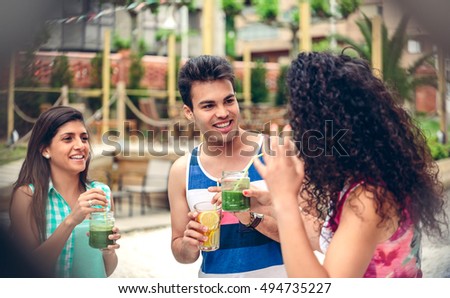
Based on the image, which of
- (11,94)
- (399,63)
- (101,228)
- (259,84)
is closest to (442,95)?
(399,63)

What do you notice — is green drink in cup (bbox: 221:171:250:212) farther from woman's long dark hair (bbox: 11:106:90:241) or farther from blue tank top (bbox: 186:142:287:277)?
woman's long dark hair (bbox: 11:106:90:241)

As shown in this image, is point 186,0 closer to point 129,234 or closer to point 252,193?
point 129,234

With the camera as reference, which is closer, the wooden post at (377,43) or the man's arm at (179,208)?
the man's arm at (179,208)

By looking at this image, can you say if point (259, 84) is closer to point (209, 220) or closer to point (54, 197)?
point (54, 197)

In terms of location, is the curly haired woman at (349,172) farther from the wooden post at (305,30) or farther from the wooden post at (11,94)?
the wooden post at (305,30)

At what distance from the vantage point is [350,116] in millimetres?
1311

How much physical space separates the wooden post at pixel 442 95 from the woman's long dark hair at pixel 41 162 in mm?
1383

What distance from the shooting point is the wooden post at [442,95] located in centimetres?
221

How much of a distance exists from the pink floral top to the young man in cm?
38

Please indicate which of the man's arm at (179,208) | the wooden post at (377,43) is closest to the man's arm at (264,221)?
the man's arm at (179,208)

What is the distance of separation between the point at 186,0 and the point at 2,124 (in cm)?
353

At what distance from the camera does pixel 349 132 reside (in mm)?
1317

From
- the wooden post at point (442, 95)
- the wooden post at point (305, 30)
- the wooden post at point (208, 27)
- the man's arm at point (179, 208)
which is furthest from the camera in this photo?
the wooden post at point (305, 30)

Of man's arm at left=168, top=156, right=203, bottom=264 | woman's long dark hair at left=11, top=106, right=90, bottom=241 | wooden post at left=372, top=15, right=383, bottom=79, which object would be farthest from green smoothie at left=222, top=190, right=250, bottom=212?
wooden post at left=372, top=15, right=383, bottom=79
